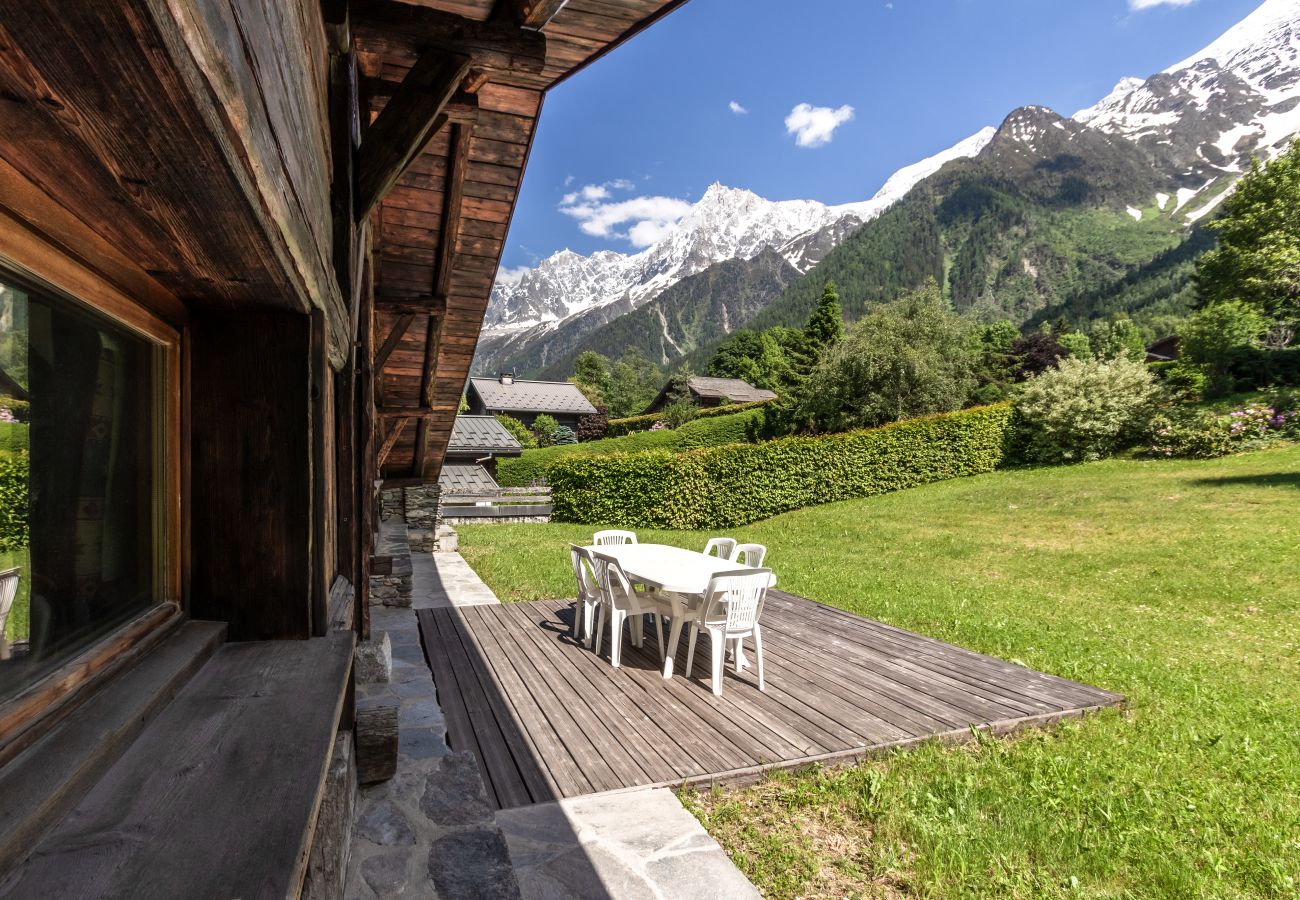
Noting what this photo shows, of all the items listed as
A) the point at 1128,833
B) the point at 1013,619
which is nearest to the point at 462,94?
the point at 1128,833

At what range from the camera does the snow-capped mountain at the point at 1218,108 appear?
123 meters

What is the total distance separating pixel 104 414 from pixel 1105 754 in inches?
187

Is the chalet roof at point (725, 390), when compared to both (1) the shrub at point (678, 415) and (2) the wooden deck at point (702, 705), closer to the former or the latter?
(1) the shrub at point (678, 415)

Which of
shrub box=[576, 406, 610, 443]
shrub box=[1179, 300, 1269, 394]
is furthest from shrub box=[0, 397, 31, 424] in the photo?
shrub box=[576, 406, 610, 443]

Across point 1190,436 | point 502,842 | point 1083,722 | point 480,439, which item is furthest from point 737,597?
point 480,439

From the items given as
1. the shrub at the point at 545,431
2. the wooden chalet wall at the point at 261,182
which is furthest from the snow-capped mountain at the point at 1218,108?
the wooden chalet wall at the point at 261,182

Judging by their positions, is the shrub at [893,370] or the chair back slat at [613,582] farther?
the shrub at [893,370]

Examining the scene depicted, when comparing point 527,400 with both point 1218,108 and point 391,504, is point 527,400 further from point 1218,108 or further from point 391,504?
point 1218,108

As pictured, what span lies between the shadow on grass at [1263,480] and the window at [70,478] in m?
15.4

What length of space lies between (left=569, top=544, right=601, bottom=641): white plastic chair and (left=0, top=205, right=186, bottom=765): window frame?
4027mm

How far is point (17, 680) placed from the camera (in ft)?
2.97

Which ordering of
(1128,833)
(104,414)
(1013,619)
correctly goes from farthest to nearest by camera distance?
1. (1013,619)
2. (1128,833)
3. (104,414)

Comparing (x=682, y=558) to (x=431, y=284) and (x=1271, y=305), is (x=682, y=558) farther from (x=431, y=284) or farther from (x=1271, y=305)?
(x=1271, y=305)

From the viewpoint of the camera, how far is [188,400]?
1.57m
